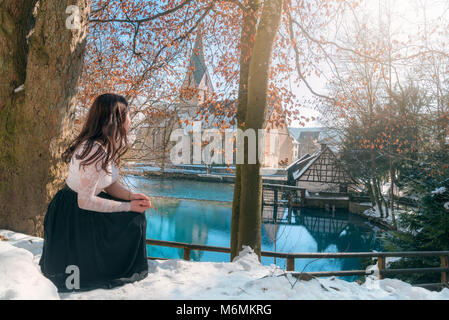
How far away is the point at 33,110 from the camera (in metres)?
3.14

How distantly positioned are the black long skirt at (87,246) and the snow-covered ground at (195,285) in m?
0.11

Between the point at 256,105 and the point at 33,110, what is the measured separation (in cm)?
263

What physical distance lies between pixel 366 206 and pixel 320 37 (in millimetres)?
21595

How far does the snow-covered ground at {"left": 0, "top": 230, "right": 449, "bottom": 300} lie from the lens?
1846 millimetres

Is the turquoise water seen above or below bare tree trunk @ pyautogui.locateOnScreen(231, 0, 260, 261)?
below

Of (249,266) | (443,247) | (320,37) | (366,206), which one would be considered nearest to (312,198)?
(366,206)

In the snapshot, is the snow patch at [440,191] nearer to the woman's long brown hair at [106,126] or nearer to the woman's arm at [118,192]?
the woman's arm at [118,192]

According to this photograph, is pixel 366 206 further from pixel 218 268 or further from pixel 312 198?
pixel 218 268

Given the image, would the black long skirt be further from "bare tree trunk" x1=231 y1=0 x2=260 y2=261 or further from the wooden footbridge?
the wooden footbridge

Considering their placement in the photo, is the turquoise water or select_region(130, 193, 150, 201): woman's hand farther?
the turquoise water

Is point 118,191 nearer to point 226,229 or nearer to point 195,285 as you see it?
point 195,285

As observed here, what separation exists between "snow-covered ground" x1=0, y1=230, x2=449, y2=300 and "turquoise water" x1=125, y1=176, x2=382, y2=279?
1382cm

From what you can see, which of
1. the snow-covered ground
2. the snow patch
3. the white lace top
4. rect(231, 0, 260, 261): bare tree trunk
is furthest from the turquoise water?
the white lace top

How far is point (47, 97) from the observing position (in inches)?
123
